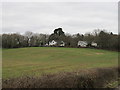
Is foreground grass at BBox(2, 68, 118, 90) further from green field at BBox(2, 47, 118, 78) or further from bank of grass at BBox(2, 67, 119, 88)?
green field at BBox(2, 47, 118, 78)

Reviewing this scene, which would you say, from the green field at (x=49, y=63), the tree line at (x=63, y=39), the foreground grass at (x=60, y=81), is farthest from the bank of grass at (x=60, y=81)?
Result: the tree line at (x=63, y=39)

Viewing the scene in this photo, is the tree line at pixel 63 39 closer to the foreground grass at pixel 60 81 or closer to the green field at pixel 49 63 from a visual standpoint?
the green field at pixel 49 63

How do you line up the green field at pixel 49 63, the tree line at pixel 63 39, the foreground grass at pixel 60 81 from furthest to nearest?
the tree line at pixel 63 39 < the green field at pixel 49 63 < the foreground grass at pixel 60 81

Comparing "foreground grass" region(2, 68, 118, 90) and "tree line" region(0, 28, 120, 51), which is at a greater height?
"tree line" region(0, 28, 120, 51)

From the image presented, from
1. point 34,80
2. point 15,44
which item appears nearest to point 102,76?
point 34,80

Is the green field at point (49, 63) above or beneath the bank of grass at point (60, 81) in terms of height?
beneath

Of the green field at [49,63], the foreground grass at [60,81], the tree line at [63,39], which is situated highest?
the tree line at [63,39]

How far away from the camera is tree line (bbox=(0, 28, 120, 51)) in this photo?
2646 inches

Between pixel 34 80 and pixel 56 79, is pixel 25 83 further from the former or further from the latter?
pixel 56 79

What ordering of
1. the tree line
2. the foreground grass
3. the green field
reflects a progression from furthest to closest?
the tree line, the green field, the foreground grass

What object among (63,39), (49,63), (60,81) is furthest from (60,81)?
(63,39)

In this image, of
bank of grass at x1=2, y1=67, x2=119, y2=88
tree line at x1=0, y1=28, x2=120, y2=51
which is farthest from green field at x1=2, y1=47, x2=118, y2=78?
tree line at x1=0, y1=28, x2=120, y2=51

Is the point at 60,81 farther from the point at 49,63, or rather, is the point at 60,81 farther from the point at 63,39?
the point at 63,39

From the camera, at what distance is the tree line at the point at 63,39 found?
6722cm
